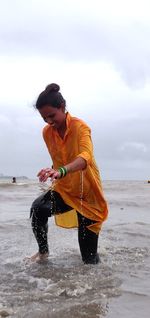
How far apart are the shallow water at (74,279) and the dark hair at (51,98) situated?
1598 mm

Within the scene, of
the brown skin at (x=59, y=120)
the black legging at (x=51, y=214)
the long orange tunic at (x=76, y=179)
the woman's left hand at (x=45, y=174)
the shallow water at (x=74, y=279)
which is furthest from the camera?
the black legging at (x=51, y=214)

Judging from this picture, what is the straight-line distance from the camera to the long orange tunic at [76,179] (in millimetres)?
4738

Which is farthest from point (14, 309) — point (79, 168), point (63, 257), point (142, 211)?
point (142, 211)

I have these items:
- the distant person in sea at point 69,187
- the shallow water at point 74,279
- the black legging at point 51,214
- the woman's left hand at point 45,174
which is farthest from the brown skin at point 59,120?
the shallow water at point 74,279

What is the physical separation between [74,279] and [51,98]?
1.66 meters

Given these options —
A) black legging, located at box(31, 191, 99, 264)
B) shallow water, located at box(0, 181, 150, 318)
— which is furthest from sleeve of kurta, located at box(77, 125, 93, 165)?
shallow water, located at box(0, 181, 150, 318)

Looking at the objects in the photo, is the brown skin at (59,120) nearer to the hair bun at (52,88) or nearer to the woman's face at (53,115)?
the woman's face at (53,115)

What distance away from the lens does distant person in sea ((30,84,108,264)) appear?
459 centimetres

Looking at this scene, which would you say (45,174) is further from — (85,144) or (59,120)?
(59,120)

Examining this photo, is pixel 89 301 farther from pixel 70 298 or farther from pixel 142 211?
pixel 142 211

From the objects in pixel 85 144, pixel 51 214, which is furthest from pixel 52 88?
pixel 51 214

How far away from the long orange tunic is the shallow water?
54 cm

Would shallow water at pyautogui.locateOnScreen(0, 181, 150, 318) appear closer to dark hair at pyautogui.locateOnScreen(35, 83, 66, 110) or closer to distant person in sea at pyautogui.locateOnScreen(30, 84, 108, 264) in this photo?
distant person in sea at pyautogui.locateOnScreen(30, 84, 108, 264)

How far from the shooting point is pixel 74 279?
4.45m
